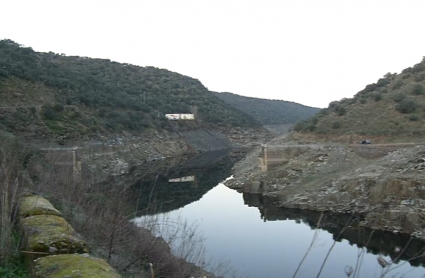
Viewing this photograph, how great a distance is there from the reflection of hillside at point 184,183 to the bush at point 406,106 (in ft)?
49.0

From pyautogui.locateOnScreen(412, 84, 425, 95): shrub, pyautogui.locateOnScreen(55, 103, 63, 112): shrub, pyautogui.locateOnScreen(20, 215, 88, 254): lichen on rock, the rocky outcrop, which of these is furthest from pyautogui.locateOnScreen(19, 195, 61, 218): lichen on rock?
pyautogui.locateOnScreen(55, 103, 63, 112): shrub

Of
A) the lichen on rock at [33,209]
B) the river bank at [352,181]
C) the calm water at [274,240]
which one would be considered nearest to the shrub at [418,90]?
the river bank at [352,181]

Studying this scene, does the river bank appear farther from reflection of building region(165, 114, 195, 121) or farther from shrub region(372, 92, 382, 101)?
reflection of building region(165, 114, 195, 121)

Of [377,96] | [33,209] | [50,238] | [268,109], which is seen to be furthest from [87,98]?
[268,109]

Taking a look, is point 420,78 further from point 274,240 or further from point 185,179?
point 274,240

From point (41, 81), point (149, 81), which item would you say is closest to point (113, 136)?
point (41, 81)

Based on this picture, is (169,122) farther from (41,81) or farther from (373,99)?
(373,99)

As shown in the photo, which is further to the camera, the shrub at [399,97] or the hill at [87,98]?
the hill at [87,98]

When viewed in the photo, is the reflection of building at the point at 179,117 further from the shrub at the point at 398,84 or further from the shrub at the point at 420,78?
the shrub at the point at 420,78

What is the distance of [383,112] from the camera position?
31609mm

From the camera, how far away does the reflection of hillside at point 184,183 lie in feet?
73.3

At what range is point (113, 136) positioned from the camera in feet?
140

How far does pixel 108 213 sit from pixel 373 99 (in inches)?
1272

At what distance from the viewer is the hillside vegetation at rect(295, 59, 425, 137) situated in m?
28.6
